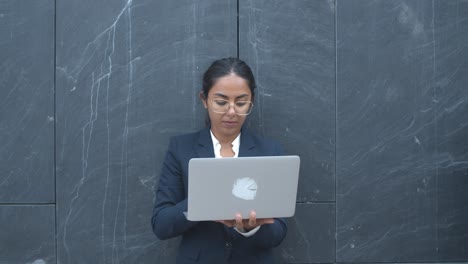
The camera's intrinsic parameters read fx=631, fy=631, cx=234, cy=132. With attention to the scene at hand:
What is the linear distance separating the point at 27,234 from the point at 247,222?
1747 mm

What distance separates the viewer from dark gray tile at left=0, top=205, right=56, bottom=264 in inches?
163

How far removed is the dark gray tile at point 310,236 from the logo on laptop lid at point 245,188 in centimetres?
126

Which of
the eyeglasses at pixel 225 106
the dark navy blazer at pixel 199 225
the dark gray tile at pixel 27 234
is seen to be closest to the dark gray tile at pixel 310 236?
the dark navy blazer at pixel 199 225

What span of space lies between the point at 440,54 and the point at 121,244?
251 cm

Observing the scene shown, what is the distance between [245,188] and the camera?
3.06 m

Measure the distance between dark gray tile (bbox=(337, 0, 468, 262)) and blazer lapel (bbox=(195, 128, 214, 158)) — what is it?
41.3 inches

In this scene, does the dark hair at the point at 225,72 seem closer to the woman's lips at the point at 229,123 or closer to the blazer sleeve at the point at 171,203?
the woman's lips at the point at 229,123

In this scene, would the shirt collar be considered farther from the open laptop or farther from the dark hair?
the open laptop

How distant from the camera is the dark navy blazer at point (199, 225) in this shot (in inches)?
133

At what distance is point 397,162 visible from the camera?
4.32 meters

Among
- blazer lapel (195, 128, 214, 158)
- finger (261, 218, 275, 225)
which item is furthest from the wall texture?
finger (261, 218, 275, 225)

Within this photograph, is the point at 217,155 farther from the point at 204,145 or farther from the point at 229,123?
the point at 229,123

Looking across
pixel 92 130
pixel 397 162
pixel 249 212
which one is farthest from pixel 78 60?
pixel 397 162

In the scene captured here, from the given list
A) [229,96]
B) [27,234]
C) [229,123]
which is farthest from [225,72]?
[27,234]
